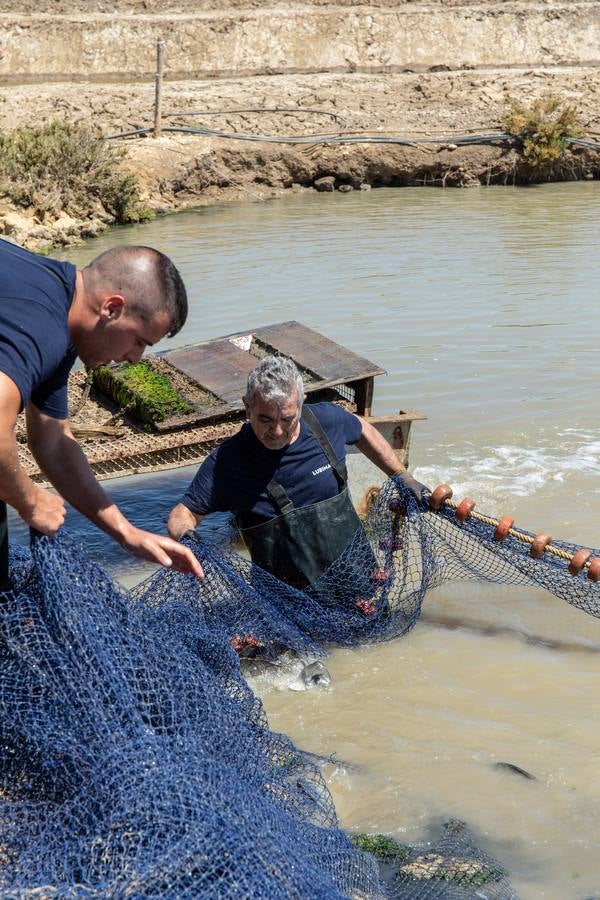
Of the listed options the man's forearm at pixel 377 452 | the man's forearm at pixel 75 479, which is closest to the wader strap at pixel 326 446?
the man's forearm at pixel 377 452

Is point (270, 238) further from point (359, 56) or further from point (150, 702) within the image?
point (359, 56)

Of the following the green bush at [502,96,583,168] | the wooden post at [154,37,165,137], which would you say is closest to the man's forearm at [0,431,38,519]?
the wooden post at [154,37,165,137]

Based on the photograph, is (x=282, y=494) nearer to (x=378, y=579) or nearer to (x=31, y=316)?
(x=378, y=579)

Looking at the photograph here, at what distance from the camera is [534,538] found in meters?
4.88

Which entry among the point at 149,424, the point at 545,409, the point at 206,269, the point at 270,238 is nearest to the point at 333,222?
the point at 270,238

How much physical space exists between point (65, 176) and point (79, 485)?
15095 millimetres

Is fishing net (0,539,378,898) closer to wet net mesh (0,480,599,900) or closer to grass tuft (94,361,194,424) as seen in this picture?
wet net mesh (0,480,599,900)

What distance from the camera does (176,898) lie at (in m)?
2.56

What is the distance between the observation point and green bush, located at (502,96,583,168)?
20734mm

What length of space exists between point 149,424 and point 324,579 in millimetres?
2388

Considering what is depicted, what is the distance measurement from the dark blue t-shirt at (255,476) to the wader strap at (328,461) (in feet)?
0.09

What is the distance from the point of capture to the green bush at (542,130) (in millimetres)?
20734

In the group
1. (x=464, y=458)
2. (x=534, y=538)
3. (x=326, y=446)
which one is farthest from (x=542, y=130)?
(x=534, y=538)

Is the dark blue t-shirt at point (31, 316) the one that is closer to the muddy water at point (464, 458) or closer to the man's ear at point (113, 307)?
the man's ear at point (113, 307)
